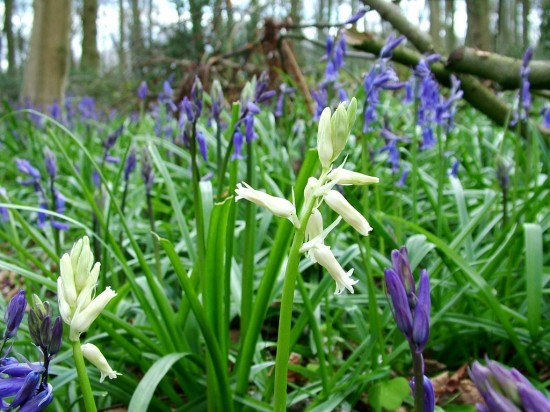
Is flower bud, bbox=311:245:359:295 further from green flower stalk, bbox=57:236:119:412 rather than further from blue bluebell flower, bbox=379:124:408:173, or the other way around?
blue bluebell flower, bbox=379:124:408:173

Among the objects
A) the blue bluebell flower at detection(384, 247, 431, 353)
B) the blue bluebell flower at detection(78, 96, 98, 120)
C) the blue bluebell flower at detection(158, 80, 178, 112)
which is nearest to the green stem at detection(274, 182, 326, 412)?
the blue bluebell flower at detection(384, 247, 431, 353)

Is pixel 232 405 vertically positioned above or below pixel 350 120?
below

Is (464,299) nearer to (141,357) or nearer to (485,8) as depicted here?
(141,357)

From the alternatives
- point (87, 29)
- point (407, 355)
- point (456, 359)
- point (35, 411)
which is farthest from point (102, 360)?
point (87, 29)

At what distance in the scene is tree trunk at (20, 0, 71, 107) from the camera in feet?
28.1

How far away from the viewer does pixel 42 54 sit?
8648 millimetres

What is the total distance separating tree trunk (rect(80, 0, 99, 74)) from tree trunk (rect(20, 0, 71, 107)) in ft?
24.0

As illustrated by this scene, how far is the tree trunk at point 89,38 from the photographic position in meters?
16.3

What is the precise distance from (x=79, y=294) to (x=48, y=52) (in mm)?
8673

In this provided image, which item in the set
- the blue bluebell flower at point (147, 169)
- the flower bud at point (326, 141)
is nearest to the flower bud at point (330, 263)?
the flower bud at point (326, 141)

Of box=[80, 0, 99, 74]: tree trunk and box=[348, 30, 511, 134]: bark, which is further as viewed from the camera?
box=[80, 0, 99, 74]: tree trunk

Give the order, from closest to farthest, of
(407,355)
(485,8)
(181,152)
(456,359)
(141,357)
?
(141,357) → (407,355) → (456,359) → (181,152) → (485,8)

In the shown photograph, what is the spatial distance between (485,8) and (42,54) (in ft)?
20.3

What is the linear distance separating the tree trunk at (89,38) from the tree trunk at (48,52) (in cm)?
731
